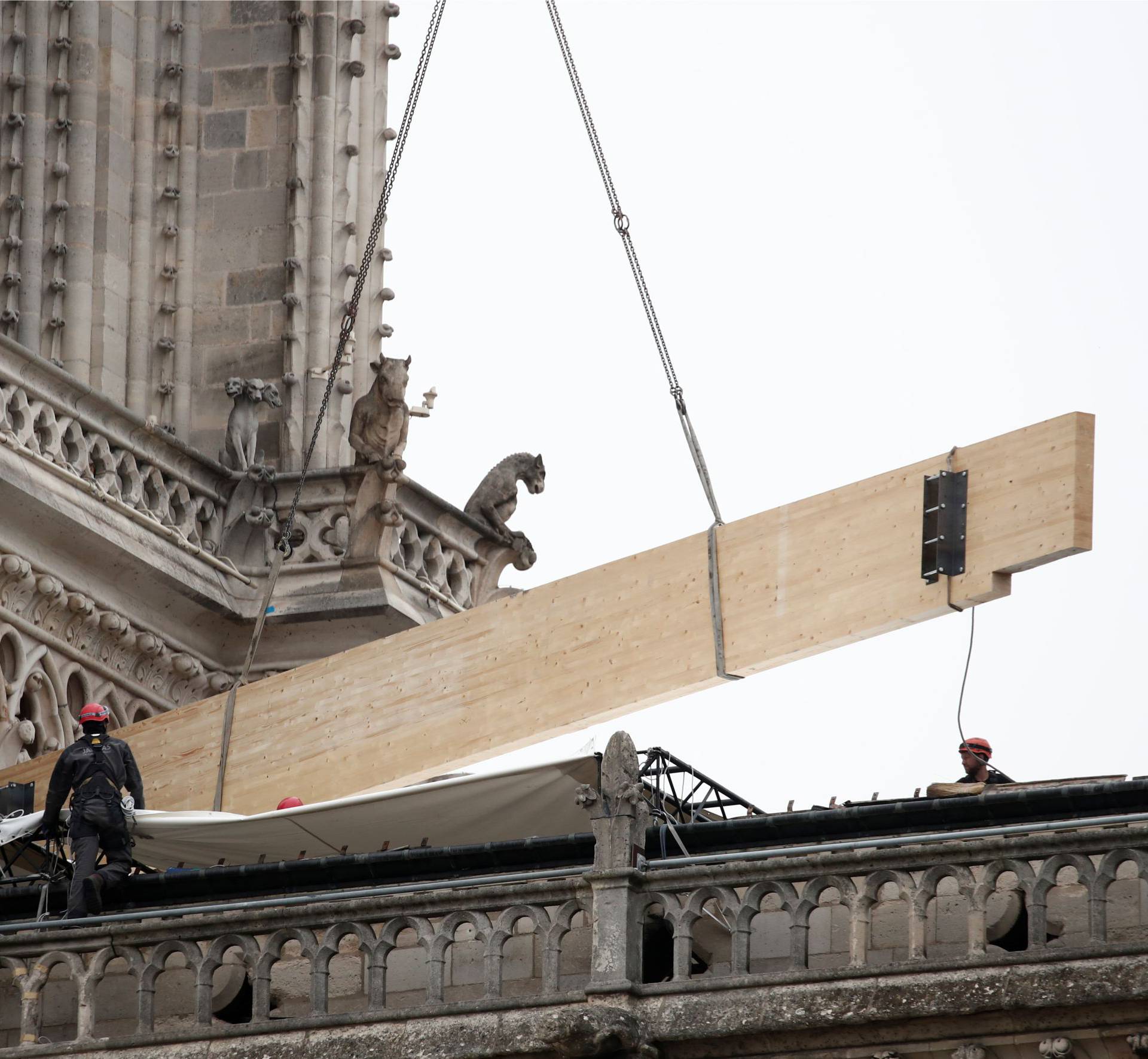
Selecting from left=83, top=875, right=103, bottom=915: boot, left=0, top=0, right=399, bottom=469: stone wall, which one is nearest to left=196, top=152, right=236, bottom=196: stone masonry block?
left=0, top=0, right=399, bottom=469: stone wall

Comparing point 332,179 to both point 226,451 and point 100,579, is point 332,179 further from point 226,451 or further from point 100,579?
point 100,579

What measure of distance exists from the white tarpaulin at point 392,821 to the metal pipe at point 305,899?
4.08 ft

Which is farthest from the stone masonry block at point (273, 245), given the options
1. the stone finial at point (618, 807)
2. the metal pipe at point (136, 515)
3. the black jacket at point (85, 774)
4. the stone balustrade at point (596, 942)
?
the stone finial at point (618, 807)

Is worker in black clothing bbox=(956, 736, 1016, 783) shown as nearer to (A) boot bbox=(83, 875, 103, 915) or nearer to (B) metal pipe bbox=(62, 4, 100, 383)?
(A) boot bbox=(83, 875, 103, 915)

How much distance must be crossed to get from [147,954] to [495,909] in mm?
1990

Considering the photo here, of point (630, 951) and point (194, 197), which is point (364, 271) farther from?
point (630, 951)

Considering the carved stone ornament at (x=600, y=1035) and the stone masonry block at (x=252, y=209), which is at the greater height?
the stone masonry block at (x=252, y=209)

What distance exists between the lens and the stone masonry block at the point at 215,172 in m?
32.8

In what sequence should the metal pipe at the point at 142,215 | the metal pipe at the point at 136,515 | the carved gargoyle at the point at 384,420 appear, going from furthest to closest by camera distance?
the metal pipe at the point at 142,215
the carved gargoyle at the point at 384,420
the metal pipe at the point at 136,515

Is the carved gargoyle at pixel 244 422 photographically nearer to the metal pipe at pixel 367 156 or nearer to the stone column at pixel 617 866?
the metal pipe at pixel 367 156

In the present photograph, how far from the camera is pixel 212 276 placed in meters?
32.6

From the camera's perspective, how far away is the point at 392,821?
23.6 meters

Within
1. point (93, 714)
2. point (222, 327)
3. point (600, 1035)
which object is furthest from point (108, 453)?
point (600, 1035)

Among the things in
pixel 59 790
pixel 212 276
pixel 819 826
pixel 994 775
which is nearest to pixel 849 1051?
pixel 819 826
